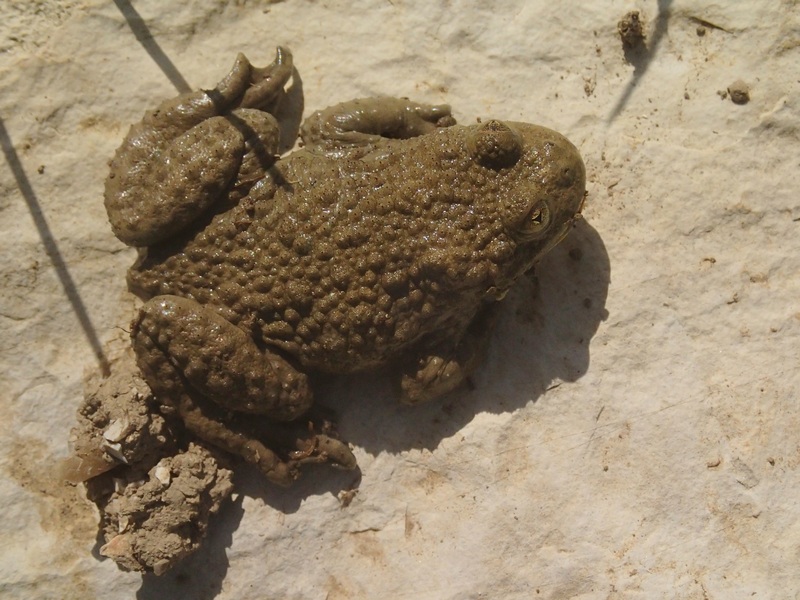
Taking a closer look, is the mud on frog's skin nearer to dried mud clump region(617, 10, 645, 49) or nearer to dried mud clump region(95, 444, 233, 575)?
dried mud clump region(95, 444, 233, 575)

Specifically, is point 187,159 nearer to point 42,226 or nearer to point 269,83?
point 269,83

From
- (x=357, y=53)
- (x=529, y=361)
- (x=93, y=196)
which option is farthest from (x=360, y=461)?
(x=357, y=53)

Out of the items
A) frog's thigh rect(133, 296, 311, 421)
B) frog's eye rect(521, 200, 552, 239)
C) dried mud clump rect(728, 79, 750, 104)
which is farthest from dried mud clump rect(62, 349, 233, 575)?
dried mud clump rect(728, 79, 750, 104)

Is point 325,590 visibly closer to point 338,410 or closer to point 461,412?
point 338,410

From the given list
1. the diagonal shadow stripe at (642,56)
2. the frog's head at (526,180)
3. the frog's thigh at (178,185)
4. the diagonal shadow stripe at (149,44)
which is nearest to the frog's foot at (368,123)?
the frog's thigh at (178,185)

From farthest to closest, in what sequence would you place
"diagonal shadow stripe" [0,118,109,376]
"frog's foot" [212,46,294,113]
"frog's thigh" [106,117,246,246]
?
"diagonal shadow stripe" [0,118,109,376], "frog's foot" [212,46,294,113], "frog's thigh" [106,117,246,246]

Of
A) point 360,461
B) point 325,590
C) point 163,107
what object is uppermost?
point 163,107
